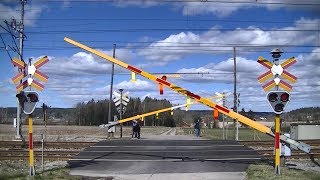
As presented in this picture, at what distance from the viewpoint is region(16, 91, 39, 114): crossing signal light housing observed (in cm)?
1330

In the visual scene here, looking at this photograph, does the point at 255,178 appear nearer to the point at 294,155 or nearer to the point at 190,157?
the point at 190,157

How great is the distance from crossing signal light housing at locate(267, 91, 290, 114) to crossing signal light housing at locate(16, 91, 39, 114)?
7.16m

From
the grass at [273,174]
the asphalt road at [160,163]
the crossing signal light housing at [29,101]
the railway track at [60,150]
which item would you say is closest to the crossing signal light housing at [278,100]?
the grass at [273,174]

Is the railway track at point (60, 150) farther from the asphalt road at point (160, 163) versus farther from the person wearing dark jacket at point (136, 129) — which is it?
the person wearing dark jacket at point (136, 129)

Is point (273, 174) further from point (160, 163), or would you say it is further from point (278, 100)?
point (160, 163)

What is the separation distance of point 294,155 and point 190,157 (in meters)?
4.97

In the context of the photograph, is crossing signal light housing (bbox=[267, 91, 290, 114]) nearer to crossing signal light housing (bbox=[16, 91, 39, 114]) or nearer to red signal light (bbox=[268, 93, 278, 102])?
red signal light (bbox=[268, 93, 278, 102])

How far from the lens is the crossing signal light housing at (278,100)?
13.1 meters

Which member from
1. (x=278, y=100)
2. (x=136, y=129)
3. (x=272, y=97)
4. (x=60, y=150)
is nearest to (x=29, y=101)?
(x=272, y=97)

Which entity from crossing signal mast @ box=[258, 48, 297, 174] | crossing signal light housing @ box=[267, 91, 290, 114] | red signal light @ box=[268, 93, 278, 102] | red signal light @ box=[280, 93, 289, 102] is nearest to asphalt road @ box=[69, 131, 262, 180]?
crossing signal mast @ box=[258, 48, 297, 174]

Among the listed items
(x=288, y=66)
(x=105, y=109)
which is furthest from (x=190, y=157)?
(x=105, y=109)

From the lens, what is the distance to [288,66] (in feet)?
44.3

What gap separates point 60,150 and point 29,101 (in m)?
9.41

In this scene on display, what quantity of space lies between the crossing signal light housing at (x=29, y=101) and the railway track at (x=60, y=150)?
5.78 m
